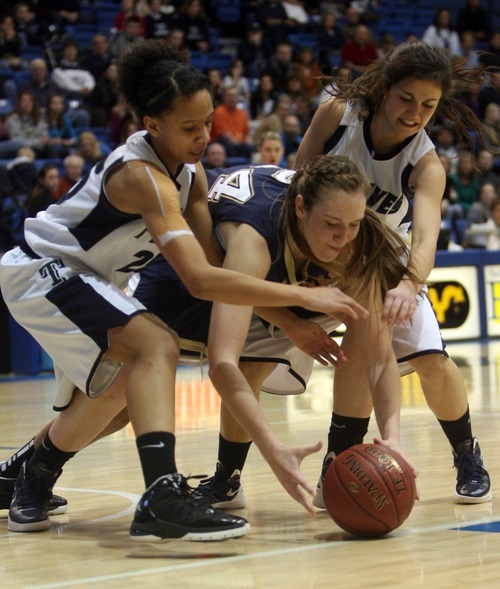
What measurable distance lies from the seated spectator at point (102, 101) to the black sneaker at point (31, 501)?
925 cm

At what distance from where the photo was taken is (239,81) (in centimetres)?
1415

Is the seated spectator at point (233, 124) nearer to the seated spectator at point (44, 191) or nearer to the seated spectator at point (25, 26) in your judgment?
the seated spectator at point (25, 26)

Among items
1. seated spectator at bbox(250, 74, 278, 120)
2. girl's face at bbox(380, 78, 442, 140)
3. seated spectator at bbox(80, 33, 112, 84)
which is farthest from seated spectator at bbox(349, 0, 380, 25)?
girl's face at bbox(380, 78, 442, 140)

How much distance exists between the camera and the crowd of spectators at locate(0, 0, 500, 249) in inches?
455

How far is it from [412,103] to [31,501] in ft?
6.20

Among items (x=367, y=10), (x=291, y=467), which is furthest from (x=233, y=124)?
(x=291, y=467)

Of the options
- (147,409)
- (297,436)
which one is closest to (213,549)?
(147,409)

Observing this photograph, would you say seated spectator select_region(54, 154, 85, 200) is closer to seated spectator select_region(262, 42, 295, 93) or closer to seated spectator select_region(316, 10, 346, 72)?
seated spectator select_region(262, 42, 295, 93)

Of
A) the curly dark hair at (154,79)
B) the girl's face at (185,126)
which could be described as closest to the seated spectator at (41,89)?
the curly dark hair at (154,79)

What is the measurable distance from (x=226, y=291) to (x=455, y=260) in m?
8.01

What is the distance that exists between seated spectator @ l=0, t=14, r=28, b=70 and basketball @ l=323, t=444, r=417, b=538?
1032 cm

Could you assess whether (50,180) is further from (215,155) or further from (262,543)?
(262,543)

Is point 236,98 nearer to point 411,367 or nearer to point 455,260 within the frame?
point 455,260

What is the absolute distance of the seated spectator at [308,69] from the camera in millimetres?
14539
